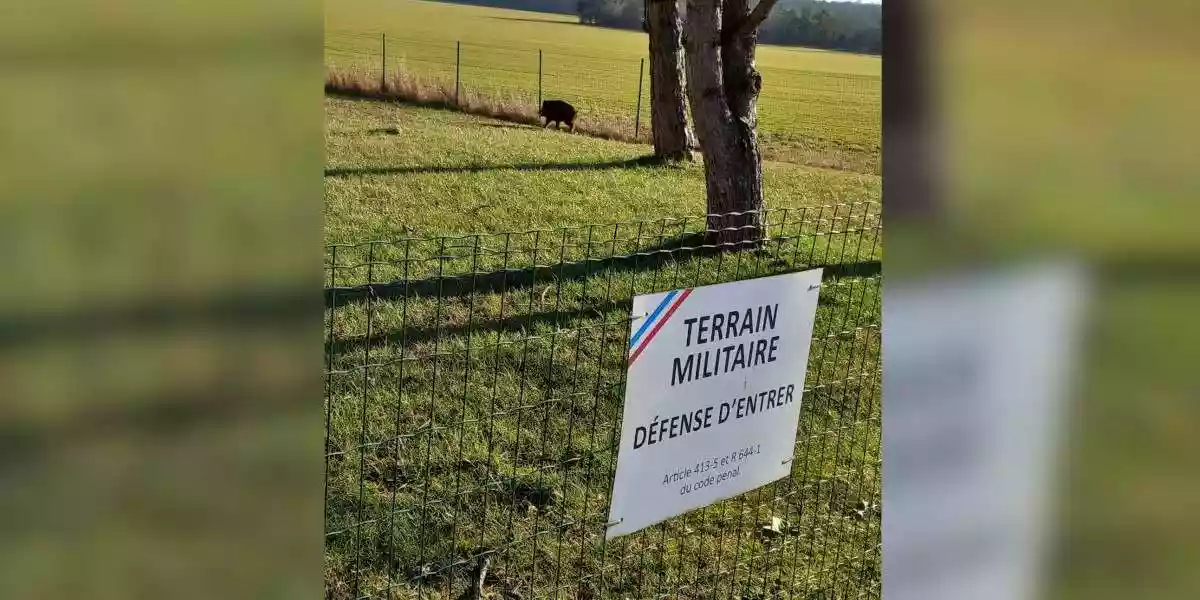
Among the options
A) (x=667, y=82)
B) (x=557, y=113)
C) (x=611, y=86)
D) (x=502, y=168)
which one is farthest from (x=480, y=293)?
(x=611, y=86)

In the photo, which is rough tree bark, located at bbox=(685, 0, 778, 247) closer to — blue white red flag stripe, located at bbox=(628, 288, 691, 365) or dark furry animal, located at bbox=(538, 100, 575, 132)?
blue white red flag stripe, located at bbox=(628, 288, 691, 365)

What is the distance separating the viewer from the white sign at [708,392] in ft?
8.60

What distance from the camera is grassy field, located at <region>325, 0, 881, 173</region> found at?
16.9 m

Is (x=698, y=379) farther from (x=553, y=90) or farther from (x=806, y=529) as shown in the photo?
(x=553, y=90)

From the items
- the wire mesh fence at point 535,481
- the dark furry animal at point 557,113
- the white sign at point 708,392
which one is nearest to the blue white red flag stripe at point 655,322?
the white sign at point 708,392

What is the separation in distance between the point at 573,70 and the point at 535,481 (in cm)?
1661

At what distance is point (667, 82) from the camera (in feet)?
39.6

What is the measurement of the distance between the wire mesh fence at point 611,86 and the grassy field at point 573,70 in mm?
20

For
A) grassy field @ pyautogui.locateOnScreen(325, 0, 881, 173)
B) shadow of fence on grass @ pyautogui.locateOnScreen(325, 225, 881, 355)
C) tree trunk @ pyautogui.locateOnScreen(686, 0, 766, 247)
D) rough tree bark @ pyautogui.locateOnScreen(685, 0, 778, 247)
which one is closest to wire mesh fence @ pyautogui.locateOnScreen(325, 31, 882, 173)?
grassy field @ pyautogui.locateOnScreen(325, 0, 881, 173)

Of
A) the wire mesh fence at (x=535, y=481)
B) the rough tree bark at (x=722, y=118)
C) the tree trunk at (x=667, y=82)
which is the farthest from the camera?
the tree trunk at (x=667, y=82)

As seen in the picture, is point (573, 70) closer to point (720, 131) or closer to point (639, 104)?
point (639, 104)

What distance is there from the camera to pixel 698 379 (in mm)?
2711

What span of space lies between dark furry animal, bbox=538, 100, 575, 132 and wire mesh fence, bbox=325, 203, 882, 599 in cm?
1014
